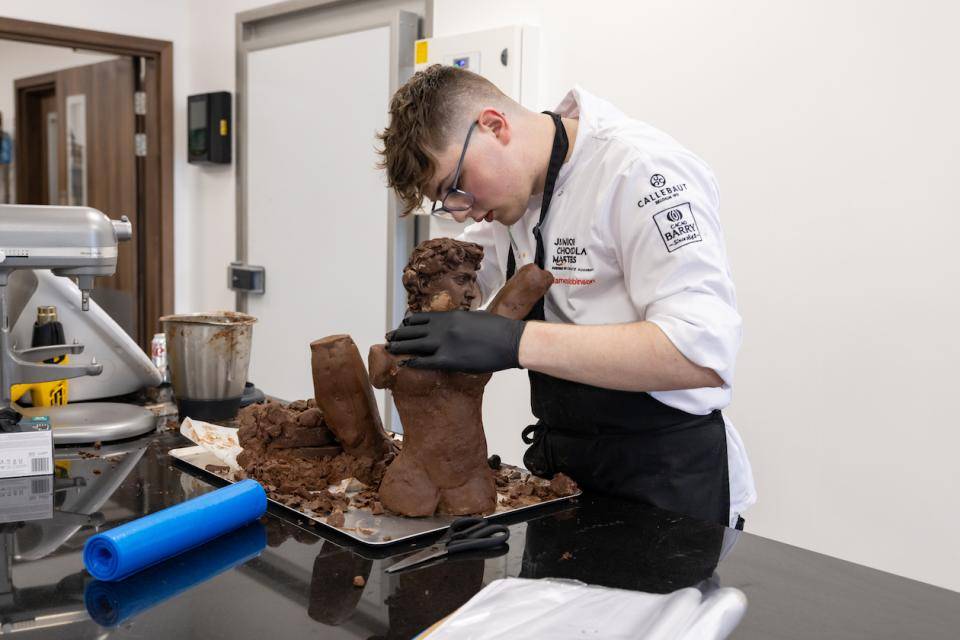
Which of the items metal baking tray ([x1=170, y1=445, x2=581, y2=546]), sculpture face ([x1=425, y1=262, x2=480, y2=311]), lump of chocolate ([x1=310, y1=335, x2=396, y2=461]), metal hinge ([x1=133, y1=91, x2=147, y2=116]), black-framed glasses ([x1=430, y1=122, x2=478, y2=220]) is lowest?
metal baking tray ([x1=170, y1=445, x2=581, y2=546])

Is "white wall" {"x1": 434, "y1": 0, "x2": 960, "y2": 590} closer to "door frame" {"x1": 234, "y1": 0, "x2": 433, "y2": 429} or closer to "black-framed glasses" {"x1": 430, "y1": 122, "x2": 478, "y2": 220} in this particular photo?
"door frame" {"x1": 234, "y1": 0, "x2": 433, "y2": 429}

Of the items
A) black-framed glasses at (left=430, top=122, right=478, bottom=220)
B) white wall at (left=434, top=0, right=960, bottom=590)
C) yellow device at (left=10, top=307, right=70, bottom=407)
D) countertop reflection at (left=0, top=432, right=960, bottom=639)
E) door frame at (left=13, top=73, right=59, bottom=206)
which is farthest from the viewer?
door frame at (left=13, top=73, right=59, bottom=206)

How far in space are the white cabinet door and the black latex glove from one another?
2262 millimetres

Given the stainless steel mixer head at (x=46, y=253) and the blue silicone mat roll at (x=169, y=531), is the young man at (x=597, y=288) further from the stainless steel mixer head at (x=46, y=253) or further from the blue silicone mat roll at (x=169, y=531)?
the stainless steel mixer head at (x=46, y=253)

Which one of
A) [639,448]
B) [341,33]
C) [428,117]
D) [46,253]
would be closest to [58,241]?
[46,253]

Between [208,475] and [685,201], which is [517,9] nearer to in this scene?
[685,201]

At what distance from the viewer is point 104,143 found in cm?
482

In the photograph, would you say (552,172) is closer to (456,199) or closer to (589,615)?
(456,199)

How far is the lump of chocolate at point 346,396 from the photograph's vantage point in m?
1.39

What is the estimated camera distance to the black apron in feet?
4.75

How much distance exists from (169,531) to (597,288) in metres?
0.81

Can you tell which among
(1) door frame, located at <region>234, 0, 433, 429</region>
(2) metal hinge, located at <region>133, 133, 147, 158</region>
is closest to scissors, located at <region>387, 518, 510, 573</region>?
(1) door frame, located at <region>234, 0, 433, 429</region>

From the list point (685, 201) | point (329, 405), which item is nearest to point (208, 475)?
point (329, 405)

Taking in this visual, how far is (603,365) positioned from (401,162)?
508 mm
